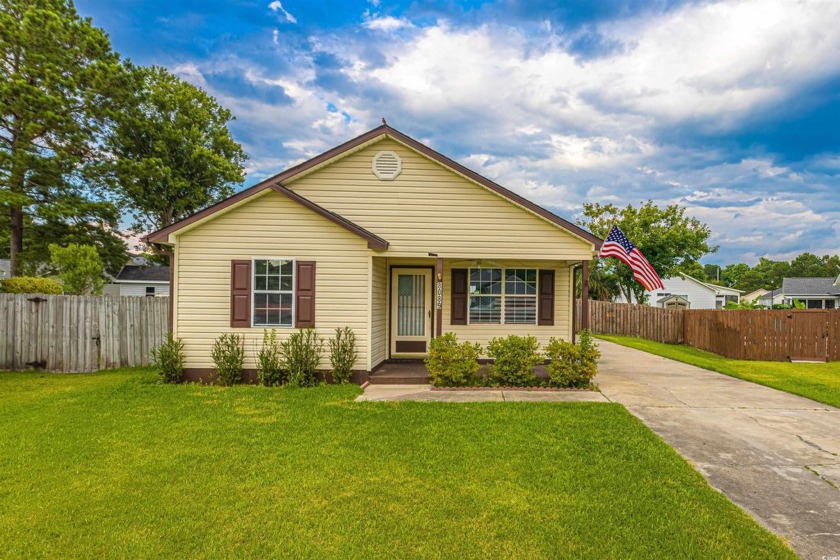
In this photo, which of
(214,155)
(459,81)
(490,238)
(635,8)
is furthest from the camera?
(214,155)

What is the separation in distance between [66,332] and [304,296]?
646cm

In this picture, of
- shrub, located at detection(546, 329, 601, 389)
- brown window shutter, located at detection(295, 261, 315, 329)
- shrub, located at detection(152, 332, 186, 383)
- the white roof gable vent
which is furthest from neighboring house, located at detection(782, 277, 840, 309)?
shrub, located at detection(152, 332, 186, 383)

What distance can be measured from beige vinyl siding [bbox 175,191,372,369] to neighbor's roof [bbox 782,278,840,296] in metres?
38.7

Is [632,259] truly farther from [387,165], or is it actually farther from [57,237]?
[57,237]

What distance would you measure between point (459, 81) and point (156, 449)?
13767mm

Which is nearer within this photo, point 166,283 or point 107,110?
point 107,110

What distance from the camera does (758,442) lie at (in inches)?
213

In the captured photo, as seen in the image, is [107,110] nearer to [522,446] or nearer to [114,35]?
[114,35]

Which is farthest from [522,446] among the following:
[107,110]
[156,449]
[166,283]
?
[166,283]

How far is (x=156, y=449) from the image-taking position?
5.02m

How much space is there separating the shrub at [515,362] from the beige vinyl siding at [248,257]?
279cm

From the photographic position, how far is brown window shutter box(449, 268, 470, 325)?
10766mm

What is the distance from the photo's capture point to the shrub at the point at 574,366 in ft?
28.0

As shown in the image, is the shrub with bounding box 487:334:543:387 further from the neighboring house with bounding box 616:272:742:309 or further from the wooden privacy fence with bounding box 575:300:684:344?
the neighboring house with bounding box 616:272:742:309
